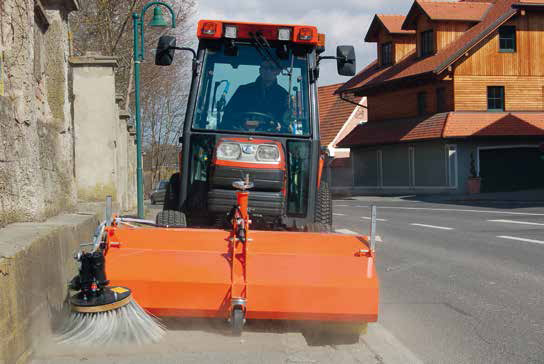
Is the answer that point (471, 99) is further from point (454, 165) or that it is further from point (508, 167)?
point (508, 167)

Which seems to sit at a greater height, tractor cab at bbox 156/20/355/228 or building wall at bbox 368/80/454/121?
building wall at bbox 368/80/454/121

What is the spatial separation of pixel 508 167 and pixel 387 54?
1160 centimetres

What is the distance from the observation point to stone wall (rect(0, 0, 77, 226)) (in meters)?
5.38

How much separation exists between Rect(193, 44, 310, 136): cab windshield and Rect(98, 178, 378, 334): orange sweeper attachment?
6.26ft

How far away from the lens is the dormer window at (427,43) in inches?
1636

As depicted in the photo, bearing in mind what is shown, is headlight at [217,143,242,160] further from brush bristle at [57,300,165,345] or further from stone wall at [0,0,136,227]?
brush bristle at [57,300,165,345]

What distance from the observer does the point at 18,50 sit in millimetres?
5750

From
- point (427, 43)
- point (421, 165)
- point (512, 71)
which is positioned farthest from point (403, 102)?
point (512, 71)

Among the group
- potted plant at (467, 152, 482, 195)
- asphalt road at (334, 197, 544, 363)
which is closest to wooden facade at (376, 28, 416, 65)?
potted plant at (467, 152, 482, 195)

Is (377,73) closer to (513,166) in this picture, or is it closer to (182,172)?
(513,166)

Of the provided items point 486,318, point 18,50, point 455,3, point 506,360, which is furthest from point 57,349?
point 455,3

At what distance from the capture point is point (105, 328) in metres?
4.71

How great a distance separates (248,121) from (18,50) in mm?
2257

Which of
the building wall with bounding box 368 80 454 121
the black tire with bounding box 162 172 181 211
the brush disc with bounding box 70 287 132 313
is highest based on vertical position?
the building wall with bounding box 368 80 454 121
